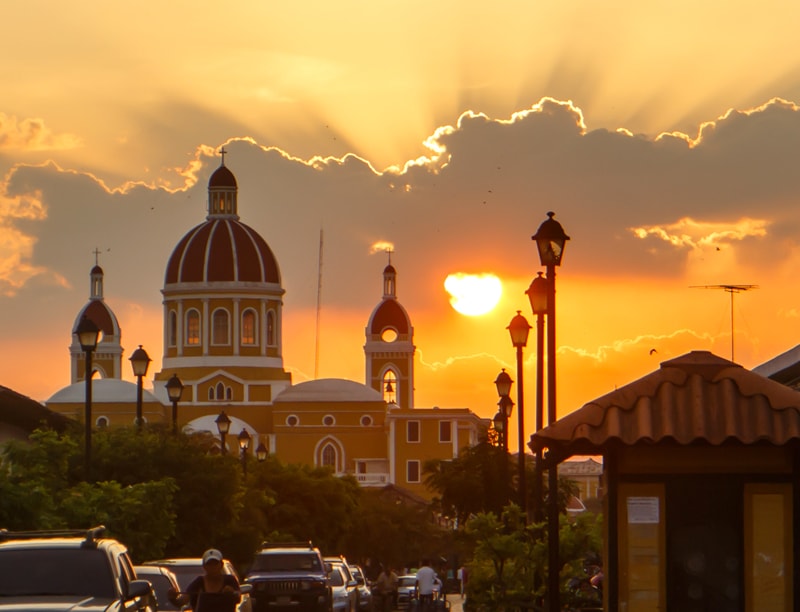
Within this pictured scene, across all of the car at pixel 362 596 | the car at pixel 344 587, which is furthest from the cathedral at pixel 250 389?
the car at pixel 344 587

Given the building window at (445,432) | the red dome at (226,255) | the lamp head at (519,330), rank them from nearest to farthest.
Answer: the lamp head at (519,330), the red dome at (226,255), the building window at (445,432)

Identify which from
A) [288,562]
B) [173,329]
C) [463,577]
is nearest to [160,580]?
[288,562]

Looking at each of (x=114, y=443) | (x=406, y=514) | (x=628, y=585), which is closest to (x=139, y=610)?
(x=628, y=585)

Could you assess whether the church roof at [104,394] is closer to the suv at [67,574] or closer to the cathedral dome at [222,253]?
the cathedral dome at [222,253]

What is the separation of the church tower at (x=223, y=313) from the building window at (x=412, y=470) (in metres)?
11.7

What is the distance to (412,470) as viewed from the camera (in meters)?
162

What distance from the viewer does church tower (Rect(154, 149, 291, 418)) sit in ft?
493

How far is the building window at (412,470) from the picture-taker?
16125 cm

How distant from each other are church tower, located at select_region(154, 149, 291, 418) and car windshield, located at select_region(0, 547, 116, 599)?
13370cm

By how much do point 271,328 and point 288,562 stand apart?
123 m

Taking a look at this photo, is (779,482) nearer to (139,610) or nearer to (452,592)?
(139,610)

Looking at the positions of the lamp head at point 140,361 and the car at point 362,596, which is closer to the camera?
A: the lamp head at point 140,361

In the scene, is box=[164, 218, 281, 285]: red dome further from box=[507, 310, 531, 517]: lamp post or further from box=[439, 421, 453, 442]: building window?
box=[507, 310, 531, 517]: lamp post

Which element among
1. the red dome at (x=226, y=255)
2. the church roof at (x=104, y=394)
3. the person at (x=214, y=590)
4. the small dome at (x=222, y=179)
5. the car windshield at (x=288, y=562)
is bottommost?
the car windshield at (x=288, y=562)
